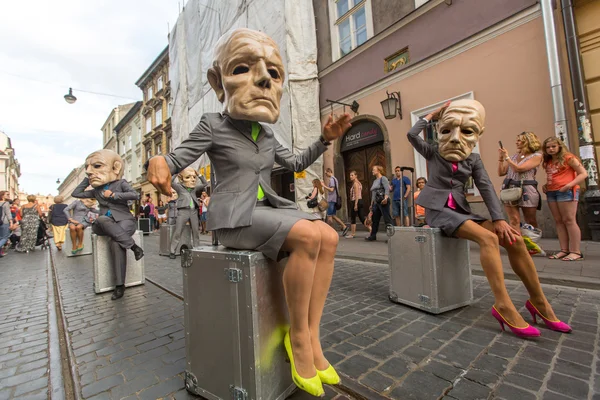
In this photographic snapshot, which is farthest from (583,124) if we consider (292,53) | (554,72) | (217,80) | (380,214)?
(292,53)

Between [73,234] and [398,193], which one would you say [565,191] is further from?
[73,234]

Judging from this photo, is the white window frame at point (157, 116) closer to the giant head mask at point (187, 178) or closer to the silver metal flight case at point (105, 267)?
the giant head mask at point (187, 178)

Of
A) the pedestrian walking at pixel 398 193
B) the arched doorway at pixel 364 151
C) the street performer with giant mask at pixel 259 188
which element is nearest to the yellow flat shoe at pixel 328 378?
the street performer with giant mask at pixel 259 188

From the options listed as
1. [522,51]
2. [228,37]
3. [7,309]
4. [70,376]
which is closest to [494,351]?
[228,37]

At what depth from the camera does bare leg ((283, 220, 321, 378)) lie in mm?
1446

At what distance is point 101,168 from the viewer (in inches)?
143

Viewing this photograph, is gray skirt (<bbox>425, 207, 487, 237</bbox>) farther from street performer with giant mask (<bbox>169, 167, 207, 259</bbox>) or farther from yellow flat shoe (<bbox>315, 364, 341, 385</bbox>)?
street performer with giant mask (<bbox>169, 167, 207, 259</bbox>)

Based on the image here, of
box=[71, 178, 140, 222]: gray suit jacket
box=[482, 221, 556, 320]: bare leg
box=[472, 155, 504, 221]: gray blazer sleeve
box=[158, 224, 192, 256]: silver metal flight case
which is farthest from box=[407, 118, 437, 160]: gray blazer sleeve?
box=[158, 224, 192, 256]: silver metal flight case

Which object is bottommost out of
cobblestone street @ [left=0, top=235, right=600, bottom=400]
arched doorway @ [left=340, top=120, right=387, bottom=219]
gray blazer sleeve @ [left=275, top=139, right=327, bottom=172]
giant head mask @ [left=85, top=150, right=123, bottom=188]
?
cobblestone street @ [left=0, top=235, right=600, bottom=400]

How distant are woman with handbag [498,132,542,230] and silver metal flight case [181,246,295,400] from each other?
12.9ft

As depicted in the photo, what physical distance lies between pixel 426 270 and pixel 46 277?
615cm

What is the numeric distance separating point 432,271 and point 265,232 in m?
1.79

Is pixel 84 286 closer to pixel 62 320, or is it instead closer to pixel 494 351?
pixel 62 320

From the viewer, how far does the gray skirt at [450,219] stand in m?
2.48
